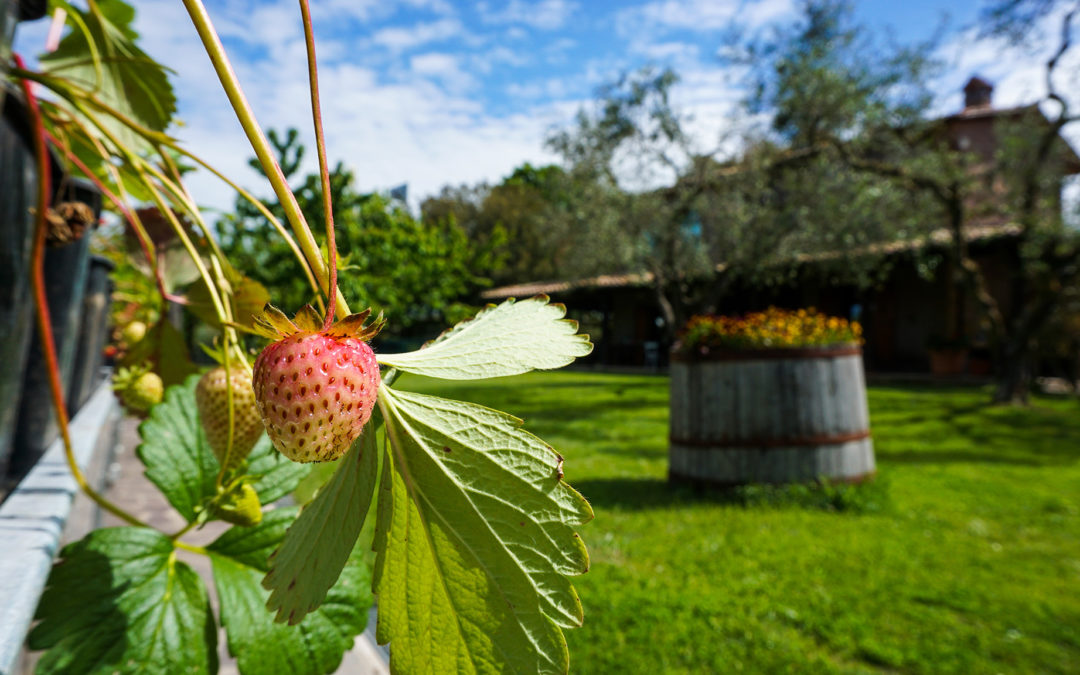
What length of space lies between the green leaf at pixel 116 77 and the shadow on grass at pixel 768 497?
410 cm

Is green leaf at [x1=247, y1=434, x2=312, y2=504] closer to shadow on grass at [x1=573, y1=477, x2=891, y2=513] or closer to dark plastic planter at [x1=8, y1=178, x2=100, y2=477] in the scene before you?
dark plastic planter at [x1=8, y1=178, x2=100, y2=477]

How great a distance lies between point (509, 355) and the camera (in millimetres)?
277

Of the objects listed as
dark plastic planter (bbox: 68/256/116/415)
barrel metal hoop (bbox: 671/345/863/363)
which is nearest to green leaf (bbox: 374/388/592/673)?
dark plastic planter (bbox: 68/256/116/415)

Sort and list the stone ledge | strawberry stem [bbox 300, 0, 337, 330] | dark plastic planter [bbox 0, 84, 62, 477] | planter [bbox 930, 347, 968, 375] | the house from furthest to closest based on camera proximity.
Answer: planter [bbox 930, 347, 968, 375] < the house < dark plastic planter [bbox 0, 84, 62, 477] < the stone ledge < strawberry stem [bbox 300, 0, 337, 330]

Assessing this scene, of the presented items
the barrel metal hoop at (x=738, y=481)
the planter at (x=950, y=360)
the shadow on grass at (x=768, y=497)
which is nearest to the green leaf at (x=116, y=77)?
the shadow on grass at (x=768, y=497)

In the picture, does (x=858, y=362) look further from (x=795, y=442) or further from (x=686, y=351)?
(x=686, y=351)

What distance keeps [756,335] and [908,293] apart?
13.1 m

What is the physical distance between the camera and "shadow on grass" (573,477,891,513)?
14.8 ft

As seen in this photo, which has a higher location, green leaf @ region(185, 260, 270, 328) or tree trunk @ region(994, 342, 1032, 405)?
green leaf @ region(185, 260, 270, 328)

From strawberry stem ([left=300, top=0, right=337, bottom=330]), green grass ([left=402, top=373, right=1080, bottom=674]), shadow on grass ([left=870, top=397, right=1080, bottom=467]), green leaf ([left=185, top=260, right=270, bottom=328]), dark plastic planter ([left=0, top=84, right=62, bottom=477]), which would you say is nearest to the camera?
strawberry stem ([left=300, top=0, right=337, bottom=330])

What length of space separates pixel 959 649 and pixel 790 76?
1095 centimetres

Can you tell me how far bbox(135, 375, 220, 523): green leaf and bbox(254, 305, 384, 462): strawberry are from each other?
0.36 meters

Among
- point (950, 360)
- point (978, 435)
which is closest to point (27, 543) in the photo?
point (978, 435)

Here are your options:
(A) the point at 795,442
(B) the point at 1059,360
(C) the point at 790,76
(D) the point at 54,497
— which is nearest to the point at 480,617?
(D) the point at 54,497
